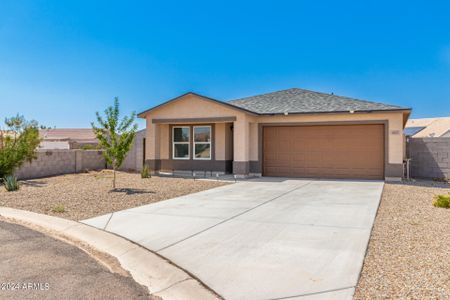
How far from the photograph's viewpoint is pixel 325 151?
16375mm

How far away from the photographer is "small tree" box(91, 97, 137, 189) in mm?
11961

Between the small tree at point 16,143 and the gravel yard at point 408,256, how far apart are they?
1444 centimetres

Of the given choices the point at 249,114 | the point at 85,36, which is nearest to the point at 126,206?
the point at 249,114

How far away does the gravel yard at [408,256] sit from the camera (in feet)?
11.9

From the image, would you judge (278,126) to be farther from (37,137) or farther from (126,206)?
(37,137)

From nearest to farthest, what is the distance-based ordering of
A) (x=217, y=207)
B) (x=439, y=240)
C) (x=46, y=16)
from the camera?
(x=439, y=240), (x=217, y=207), (x=46, y=16)

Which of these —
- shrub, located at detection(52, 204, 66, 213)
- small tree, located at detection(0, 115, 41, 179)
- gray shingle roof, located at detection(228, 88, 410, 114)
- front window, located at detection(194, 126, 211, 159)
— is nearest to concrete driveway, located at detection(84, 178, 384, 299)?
shrub, located at detection(52, 204, 66, 213)

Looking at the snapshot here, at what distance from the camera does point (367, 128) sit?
1580 centimetres

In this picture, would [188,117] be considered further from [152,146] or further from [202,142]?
[152,146]

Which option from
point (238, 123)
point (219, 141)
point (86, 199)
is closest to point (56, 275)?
point (86, 199)

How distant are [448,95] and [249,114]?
102ft

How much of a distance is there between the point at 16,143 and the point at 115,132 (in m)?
5.90

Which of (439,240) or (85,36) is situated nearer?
(439,240)

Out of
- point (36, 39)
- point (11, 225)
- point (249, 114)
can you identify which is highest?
point (36, 39)
